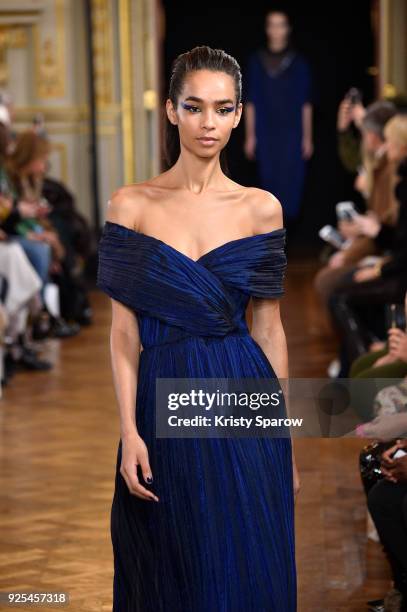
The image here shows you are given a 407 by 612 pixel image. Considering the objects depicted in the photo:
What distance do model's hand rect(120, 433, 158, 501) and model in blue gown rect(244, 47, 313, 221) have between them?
35.7 ft

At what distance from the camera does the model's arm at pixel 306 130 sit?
12.7 m

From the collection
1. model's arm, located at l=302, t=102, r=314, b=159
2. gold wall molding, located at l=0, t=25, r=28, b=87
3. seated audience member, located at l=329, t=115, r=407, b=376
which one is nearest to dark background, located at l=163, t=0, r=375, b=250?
model's arm, located at l=302, t=102, r=314, b=159

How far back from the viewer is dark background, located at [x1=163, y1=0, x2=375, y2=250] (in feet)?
45.8

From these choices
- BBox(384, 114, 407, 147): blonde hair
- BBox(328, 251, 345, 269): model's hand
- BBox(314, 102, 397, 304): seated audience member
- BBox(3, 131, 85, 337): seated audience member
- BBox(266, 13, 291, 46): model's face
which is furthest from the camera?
BBox(266, 13, 291, 46): model's face

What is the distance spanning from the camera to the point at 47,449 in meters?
5.64

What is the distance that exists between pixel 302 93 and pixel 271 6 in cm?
136

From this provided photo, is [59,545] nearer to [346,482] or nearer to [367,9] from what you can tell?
[346,482]

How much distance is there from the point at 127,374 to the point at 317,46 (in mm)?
11957

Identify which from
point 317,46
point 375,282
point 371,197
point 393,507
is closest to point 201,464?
point 393,507

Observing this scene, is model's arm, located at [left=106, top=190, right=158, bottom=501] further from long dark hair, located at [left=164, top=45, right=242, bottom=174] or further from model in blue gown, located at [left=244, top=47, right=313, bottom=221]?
model in blue gown, located at [left=244, top=47, right=313, bottom=221]

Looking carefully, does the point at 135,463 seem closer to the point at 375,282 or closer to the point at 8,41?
the point at 375,282

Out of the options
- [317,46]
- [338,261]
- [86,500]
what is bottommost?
[86,500]

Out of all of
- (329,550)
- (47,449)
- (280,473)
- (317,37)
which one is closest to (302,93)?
(317,37)

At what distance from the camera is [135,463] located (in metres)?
2.53
